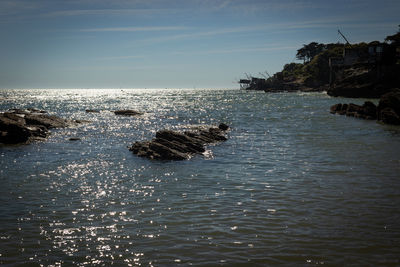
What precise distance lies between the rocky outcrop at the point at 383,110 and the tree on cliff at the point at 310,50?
150 m

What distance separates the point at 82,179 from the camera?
1662 centimetres

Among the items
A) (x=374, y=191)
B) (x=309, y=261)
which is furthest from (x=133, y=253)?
(x=374, y=191)

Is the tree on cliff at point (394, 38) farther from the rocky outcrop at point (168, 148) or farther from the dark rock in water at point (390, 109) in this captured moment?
the rocky outcrop at point (168, 148)

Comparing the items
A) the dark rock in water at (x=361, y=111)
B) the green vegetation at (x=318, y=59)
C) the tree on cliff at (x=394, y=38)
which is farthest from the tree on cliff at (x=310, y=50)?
the dark rock in water at (x=361, y=111)

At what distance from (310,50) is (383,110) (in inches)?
6381

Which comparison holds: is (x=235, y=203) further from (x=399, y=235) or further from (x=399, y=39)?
(x=399, y=39)

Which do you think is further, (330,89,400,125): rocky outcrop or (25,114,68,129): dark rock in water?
(25,114,68,129): dark rock in water

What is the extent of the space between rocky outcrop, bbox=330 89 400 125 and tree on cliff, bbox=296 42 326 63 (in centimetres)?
14968

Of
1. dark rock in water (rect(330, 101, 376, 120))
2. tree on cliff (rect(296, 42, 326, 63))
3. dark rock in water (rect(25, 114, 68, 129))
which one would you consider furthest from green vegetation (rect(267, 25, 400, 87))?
dark rock in water (rect(25, 114, 68, 129))

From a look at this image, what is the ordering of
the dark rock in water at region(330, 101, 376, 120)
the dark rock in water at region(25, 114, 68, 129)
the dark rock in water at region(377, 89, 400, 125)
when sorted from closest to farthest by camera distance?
the dark rock in water at region(377, 89, 400, 125) → the dark rock in water at region(25, 114, 68, 129) → the dark rock in water at region(330, 101, 376, 120)

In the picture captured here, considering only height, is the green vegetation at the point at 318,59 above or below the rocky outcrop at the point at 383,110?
above

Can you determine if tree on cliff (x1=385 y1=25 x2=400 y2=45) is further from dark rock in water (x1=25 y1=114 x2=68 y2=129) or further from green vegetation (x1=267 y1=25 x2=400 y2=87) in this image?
dark rock in water (x1=25 y1=114 x2=68 y2=129)

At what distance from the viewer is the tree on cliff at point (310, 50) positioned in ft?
615

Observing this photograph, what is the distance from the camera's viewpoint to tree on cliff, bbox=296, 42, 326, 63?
187375 mm
